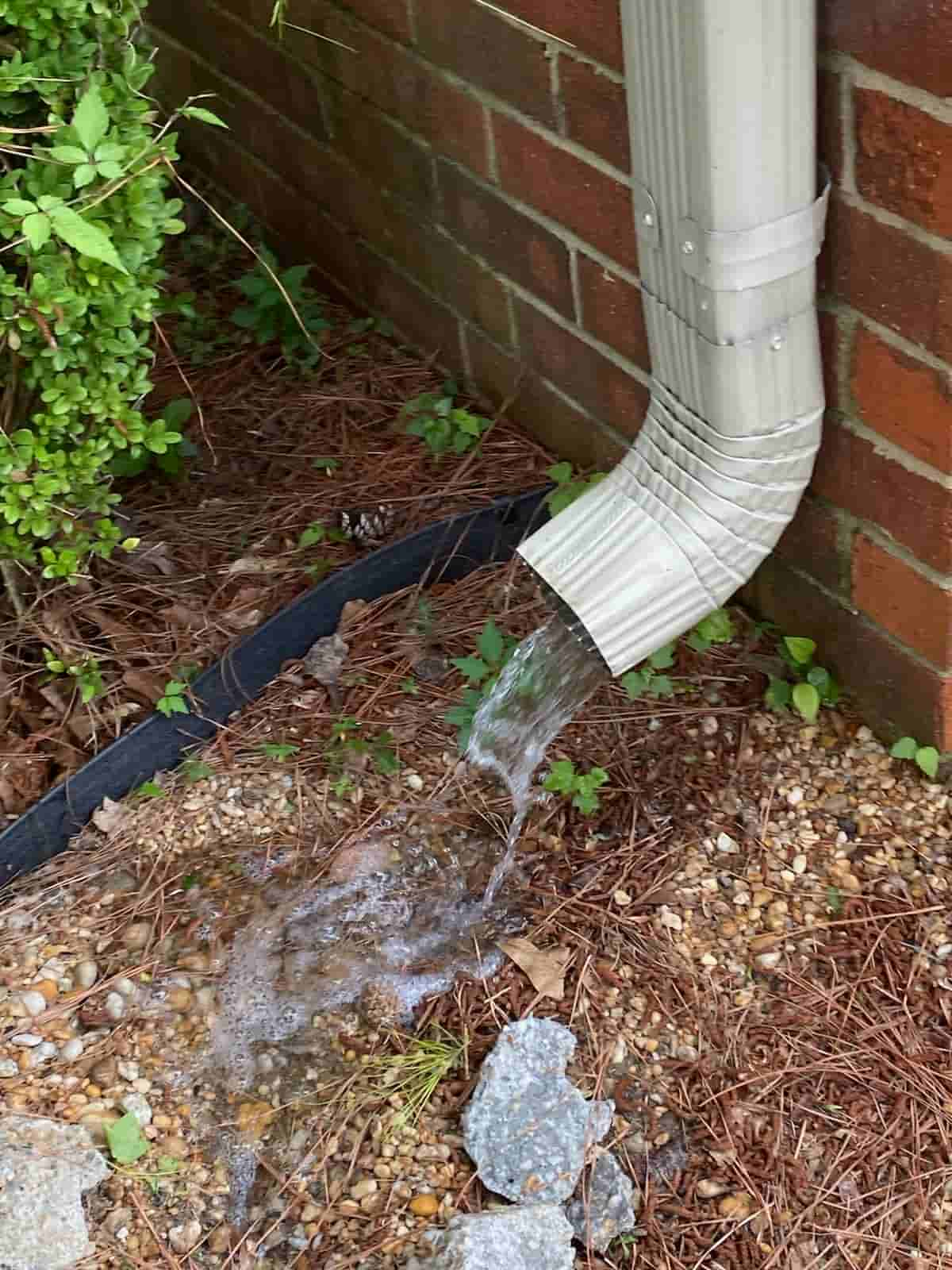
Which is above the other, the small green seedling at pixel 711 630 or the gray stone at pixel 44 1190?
the small green seedling at pixel 711 630

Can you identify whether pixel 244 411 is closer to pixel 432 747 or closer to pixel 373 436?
pixel 373 436

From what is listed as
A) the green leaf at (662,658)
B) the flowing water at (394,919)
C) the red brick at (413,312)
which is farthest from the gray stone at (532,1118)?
the red brick at (413,312)

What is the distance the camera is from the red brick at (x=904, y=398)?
1.69 metres

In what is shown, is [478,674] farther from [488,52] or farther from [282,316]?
[282,316]

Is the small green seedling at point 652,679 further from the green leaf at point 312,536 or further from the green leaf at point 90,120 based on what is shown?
the green leaf at point 90,120

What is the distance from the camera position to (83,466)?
82.0 inches

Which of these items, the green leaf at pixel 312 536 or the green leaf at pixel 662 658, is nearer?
the green leaf at pixel 662 658

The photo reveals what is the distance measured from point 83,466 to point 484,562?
2.26ft

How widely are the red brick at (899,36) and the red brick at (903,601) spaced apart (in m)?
0.62

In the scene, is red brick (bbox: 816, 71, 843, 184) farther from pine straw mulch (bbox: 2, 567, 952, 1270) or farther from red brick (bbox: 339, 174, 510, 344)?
red brick (bbox: 339, 174, 510, 344)

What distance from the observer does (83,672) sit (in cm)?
222

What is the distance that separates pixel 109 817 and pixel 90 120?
98 centimetres

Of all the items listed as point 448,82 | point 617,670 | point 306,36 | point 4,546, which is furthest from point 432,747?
point 306,36

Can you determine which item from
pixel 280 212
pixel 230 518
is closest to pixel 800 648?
pixel 230 518
